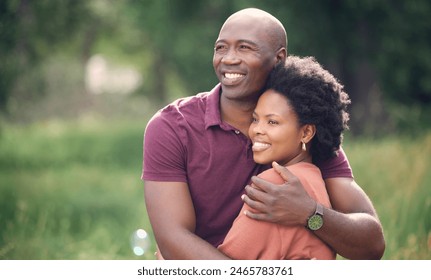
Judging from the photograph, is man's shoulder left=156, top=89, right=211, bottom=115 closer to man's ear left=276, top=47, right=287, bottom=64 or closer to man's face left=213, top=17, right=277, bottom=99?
man's face left=213, top=17, right=277, bottom=99

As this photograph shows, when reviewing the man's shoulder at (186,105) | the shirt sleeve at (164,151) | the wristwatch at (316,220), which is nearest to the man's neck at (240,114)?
the man's shoulder at (186,105)

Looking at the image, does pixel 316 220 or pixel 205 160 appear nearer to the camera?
pixel 316 220

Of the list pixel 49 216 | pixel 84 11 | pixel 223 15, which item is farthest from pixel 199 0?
pixel 49 216

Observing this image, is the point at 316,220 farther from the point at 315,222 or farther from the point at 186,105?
the point at 186,105

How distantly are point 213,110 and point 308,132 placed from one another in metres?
0.50

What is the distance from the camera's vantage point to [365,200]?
3.65 metres

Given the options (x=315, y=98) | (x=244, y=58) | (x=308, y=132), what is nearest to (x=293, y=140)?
(x=308, y=132)

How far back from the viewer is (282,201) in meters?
3.26

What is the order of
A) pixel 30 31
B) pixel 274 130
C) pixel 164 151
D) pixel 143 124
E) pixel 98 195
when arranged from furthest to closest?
1. pixel 143 124
2. pixel 30 31
3. pixel 98 195
4. pixel 164 151
5. pixel 274 130

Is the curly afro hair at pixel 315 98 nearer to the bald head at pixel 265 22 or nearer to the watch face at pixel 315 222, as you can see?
the bald head at pixel 265 22

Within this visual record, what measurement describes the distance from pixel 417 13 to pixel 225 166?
24.8 feet

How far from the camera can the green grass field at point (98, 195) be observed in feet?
19.4

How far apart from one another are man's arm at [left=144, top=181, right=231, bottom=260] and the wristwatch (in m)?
0.41

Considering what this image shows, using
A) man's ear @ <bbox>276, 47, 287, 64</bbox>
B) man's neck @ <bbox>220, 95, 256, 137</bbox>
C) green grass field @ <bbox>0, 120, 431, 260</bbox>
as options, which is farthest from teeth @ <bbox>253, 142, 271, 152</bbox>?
green grass field @ <bbox>0, 120, 431, 260</bbox>
